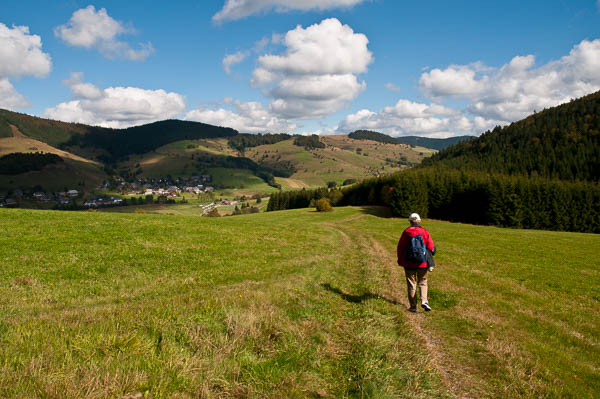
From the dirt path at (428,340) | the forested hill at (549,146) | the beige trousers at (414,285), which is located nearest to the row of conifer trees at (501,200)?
the forested hill at (549,146)

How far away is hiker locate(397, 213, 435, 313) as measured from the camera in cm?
1166

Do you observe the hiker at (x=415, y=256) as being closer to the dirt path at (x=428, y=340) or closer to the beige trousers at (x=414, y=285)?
the beige trousers at (x=414, y=285)

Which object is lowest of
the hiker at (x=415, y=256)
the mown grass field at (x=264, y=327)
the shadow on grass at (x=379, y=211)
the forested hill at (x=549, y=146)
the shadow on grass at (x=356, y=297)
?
the shadow on grass at (x=379, y=211)

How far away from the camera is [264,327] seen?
7.95 metres

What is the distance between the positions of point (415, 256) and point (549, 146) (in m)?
190

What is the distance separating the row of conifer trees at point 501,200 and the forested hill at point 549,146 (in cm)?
5942

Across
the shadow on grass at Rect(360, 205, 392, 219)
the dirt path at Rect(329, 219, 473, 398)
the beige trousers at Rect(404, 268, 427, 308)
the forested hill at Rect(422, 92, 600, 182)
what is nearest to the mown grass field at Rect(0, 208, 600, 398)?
the dirt path at Rect(329, 219, 473, 398)

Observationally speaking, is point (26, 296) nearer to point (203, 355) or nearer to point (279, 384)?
point (203, 355)

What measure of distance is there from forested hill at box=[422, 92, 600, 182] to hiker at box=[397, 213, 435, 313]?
451 feet

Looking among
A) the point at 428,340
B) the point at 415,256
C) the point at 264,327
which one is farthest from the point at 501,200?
the point at 264,327

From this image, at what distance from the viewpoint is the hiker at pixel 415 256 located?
11656mm

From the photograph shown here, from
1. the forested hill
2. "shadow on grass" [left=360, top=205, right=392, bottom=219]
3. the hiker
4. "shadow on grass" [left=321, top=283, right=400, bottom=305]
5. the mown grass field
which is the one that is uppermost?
the forested hill

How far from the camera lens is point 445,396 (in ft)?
19.9

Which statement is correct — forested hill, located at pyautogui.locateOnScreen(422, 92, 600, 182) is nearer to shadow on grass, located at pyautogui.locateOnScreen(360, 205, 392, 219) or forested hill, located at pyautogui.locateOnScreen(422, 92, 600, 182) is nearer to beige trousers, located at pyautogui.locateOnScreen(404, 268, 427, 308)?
shadow on grass, located at pyautogui.locateOnScreen(360, 205, 392, 219)
